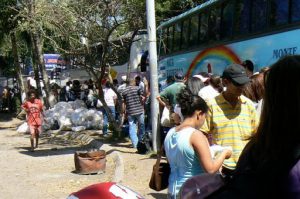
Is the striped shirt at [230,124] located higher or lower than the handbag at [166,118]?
higher

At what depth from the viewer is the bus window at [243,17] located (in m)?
10.8

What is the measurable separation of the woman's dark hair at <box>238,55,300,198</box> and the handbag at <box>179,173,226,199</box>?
15cm

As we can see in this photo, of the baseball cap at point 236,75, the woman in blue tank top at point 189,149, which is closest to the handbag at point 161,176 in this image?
the woman in blue tank top at point 189,149

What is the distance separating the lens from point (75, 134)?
A: 52.1 ft

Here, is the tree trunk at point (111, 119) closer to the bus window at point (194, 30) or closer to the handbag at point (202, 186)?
the bus window at point (194, 30)

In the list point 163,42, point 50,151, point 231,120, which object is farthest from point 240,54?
point 231,120

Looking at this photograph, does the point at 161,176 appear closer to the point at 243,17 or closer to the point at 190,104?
the point at 190,104

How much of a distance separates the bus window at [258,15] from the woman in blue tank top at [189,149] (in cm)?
659

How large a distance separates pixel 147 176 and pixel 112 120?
17.4ft

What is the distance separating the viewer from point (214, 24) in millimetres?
12734

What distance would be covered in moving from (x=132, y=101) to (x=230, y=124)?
23.8 ft

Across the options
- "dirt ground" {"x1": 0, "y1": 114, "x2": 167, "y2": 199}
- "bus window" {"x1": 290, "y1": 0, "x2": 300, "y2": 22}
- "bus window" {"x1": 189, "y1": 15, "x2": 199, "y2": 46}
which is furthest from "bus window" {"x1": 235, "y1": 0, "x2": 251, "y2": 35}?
"dirt ground" {"x1": 0, "y1": 114, "x2": 167, "y2": 199}

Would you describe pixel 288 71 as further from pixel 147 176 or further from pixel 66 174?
pixel 66 174

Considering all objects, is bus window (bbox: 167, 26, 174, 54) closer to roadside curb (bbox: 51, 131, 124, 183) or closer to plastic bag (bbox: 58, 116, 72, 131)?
roadside curb (bbox: 51, 131, 124, 183)
